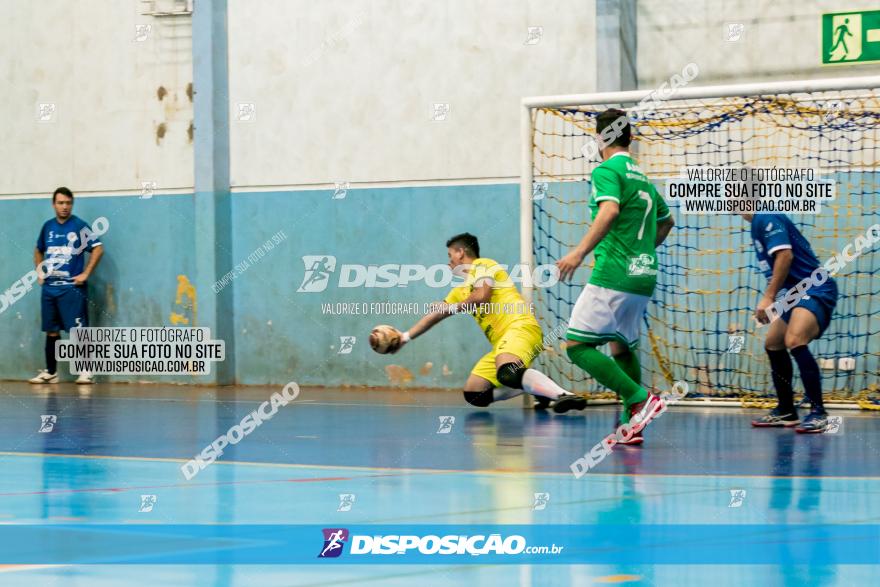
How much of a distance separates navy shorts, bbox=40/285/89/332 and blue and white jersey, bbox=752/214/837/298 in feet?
32.6

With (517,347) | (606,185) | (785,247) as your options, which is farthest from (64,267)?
(785,247)

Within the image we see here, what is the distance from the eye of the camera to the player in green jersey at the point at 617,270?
405 inches

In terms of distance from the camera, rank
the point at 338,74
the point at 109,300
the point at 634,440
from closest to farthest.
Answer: the point at 634,440 → the point at 338,74 → the point at 109,300

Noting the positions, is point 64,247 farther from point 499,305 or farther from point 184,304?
point 499,305

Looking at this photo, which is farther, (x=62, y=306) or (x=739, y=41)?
(x=62, y=306)

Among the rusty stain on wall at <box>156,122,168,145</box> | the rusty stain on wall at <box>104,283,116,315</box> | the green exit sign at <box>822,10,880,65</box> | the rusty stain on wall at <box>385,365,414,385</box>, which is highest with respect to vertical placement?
the green exit sign at <box>822,10,880,65</box>

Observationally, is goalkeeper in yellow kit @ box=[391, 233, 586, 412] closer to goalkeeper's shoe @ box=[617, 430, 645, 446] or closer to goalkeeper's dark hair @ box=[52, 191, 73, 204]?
goalkeeper's shoe @ box=[617, 430, 645, 446]

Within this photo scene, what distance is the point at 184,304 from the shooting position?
18.2 m

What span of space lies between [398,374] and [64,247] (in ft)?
15.4

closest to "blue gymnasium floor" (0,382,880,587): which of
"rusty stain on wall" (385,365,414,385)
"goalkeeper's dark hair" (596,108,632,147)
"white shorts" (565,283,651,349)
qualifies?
"white shorts" (565,283,651,349)

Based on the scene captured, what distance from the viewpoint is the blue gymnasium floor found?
5637 millimetres

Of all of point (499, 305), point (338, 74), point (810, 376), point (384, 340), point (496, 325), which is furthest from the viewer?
point (338, 74)

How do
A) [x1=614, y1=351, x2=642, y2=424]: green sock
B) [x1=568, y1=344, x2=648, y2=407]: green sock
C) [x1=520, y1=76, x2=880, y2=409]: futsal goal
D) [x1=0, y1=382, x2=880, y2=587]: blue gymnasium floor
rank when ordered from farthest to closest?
[x1=520, y1=76, x2=880, y2=409]: futsal goal
[x1=614, y1=351, x2=642, y2=424]: green sock
[x1=568, y1=344, x2=648, y2=407]: green sock
[x1=0, y1=382, x2=880, y2=587]: blue gymnasium floor

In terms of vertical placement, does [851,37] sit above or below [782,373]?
above
